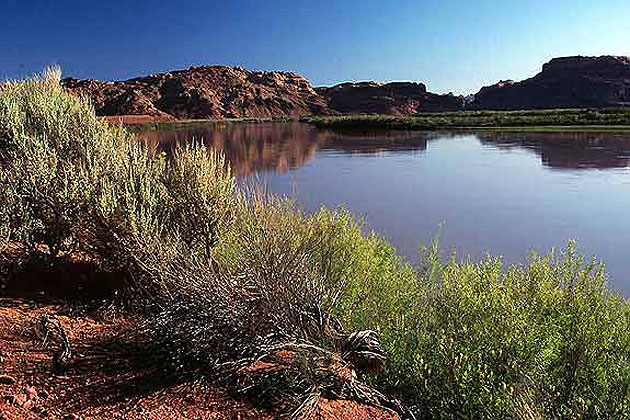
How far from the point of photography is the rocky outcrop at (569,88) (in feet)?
368

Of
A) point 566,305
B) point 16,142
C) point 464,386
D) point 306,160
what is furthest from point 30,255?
point 306,160

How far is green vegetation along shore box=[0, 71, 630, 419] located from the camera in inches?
153

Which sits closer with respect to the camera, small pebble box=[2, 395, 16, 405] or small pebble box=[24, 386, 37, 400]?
small pebble box=[2, 395, 16, 405]

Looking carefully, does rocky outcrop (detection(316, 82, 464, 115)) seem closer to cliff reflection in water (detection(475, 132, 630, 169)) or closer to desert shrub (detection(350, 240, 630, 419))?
cliff reflection in water (detection(475, 132, 630, 169))

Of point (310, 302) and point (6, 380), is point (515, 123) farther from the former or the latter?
point (6, 380)

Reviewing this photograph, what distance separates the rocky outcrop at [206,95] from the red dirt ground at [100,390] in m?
78.8

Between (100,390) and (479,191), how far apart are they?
44.1 ft

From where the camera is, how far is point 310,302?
15.2 feet

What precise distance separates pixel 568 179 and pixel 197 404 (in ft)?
53.3

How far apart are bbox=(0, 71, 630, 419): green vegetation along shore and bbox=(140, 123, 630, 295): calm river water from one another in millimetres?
1163

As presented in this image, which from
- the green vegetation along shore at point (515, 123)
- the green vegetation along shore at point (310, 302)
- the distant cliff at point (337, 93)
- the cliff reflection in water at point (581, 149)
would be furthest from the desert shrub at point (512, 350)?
the distant cliff at point (337, 93)

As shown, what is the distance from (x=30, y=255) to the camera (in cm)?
604

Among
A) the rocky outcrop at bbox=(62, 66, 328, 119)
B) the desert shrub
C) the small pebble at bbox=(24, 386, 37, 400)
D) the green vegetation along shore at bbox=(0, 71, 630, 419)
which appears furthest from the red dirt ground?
the rocky outcrop at bbox=(62, 66, 328, 119)

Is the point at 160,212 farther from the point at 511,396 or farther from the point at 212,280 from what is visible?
the point at 511,396
